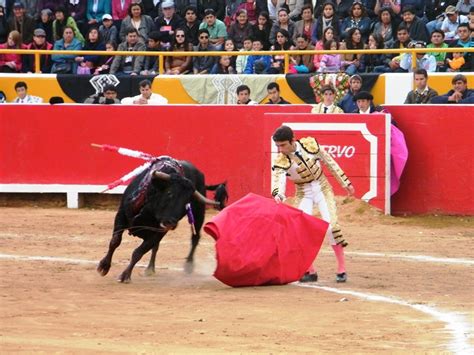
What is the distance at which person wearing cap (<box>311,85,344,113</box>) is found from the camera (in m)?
15.7

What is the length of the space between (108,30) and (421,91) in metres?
5.48

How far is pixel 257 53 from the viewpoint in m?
17.1

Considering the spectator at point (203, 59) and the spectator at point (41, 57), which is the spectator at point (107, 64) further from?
the spectator at point (203, 59)

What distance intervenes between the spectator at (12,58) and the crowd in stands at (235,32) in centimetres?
1

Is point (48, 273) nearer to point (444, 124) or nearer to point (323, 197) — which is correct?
point (323, 197)

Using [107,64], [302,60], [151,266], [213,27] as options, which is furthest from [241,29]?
[151,266]

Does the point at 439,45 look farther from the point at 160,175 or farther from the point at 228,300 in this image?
the point at 228,300

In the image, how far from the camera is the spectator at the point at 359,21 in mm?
17531

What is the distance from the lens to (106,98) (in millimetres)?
17094

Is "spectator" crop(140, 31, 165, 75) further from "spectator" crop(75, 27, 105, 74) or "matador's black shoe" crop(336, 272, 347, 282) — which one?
"matador's black shoe" crop(336, 272, 347, 282)

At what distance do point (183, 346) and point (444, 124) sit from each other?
8.17 metres

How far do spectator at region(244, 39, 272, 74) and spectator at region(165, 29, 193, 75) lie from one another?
936 mm

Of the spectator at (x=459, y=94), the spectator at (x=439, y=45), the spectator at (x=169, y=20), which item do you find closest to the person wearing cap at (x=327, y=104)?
the spectator at (x=459, y=94)

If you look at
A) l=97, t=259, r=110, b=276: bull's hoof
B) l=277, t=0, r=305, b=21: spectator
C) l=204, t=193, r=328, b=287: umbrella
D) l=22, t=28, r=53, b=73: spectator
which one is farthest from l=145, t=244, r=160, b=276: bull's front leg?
l=22, t=28, r=53, b=73: spectator
